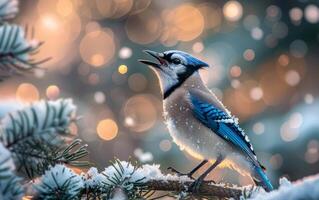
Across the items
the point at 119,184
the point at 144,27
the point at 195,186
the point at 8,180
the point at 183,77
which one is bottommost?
the point at 8,180

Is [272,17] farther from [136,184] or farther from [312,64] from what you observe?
[136,184]

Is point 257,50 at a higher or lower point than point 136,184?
higher

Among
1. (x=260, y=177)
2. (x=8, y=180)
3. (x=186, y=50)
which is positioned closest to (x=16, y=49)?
(x=8, y=180)

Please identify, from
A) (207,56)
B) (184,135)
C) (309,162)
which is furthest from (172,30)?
(184,135)

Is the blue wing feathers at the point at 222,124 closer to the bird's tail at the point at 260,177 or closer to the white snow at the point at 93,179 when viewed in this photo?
the bird's tail at the point at 260,177

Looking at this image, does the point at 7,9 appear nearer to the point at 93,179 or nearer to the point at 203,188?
the point at 93,179

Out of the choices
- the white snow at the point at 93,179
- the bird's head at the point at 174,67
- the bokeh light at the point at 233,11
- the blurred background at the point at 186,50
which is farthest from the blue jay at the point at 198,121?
the bokeh light at the point at 233,11

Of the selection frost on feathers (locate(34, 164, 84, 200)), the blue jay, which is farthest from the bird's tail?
frost on feathers (locate(34, 164, 84, 200))
